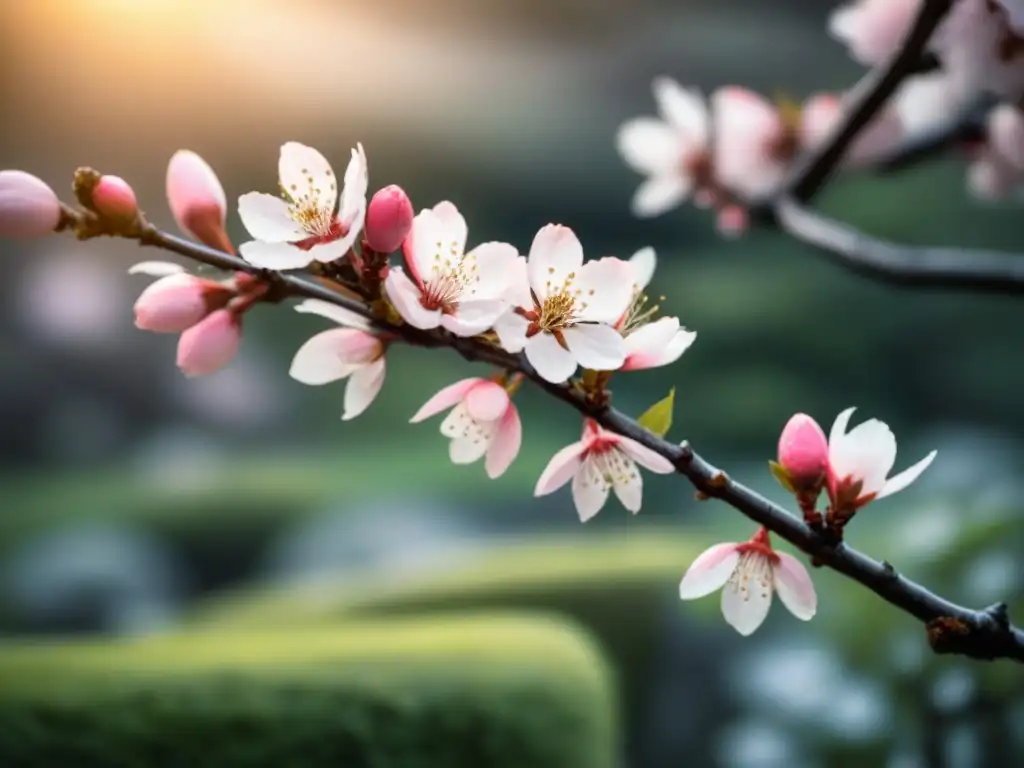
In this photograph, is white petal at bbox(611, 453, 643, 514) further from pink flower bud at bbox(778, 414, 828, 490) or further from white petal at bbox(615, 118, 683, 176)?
white petal at bbox(615, 118, 683, 176)

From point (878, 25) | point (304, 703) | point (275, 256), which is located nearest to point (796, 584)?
point (275, 256)

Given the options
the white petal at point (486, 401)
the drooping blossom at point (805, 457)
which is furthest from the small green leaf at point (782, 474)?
the white petal at point (486, 401)

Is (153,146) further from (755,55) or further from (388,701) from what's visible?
(755,55)

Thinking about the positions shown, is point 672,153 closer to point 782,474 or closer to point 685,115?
point 685,115

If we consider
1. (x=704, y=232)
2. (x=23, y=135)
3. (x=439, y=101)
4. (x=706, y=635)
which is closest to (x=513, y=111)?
(x=439, y=101)

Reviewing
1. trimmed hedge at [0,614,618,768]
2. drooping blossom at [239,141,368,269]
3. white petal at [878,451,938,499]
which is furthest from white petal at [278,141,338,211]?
trimmed hedge at [0,614,618,768]

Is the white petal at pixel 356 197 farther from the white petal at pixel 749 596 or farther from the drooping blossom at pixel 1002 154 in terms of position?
the drooping blossom at pixel 1002 154
